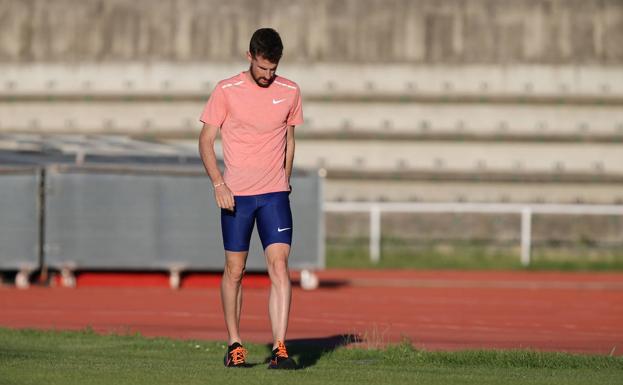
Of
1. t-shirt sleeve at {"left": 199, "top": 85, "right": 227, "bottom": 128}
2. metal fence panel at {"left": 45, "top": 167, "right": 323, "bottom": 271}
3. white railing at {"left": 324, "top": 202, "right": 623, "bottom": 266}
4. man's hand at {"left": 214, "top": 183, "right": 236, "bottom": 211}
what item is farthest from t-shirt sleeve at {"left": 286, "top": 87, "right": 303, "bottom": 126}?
white railing at {"left": 324, "top": 202, "right": 623, "bottom": 266}

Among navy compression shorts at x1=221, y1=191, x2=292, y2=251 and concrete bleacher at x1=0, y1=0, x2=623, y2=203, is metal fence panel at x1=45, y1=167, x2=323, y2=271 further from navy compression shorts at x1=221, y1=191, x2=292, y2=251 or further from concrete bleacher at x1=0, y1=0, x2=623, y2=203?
navy compression shorts at x1=221, y1=191, x2=292, y2=251

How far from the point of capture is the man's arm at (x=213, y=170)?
10875 mm

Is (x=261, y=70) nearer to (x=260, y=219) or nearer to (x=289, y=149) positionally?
(x=289, y=149)

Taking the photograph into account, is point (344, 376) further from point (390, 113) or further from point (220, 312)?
point (390, 113)

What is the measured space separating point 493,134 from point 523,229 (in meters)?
4.68

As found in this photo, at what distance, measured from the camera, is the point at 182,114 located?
36.7 metres

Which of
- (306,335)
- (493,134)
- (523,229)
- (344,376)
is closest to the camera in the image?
(344,376)

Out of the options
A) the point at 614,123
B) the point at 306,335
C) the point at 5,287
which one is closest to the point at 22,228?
the point at 5,287

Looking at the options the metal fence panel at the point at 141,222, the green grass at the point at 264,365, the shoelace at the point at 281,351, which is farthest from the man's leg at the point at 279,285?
the metal fence panel at the point at 141,222

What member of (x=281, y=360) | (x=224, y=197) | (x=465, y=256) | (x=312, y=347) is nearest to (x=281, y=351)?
(x=281, y=360)

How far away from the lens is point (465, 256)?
1294 inches

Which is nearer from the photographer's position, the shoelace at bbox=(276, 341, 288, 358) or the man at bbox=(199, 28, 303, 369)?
the shoelace at bbox=(276, 341, 288, 358)

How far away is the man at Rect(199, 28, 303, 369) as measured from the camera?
10914mm

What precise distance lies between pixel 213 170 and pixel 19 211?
1441 cm
